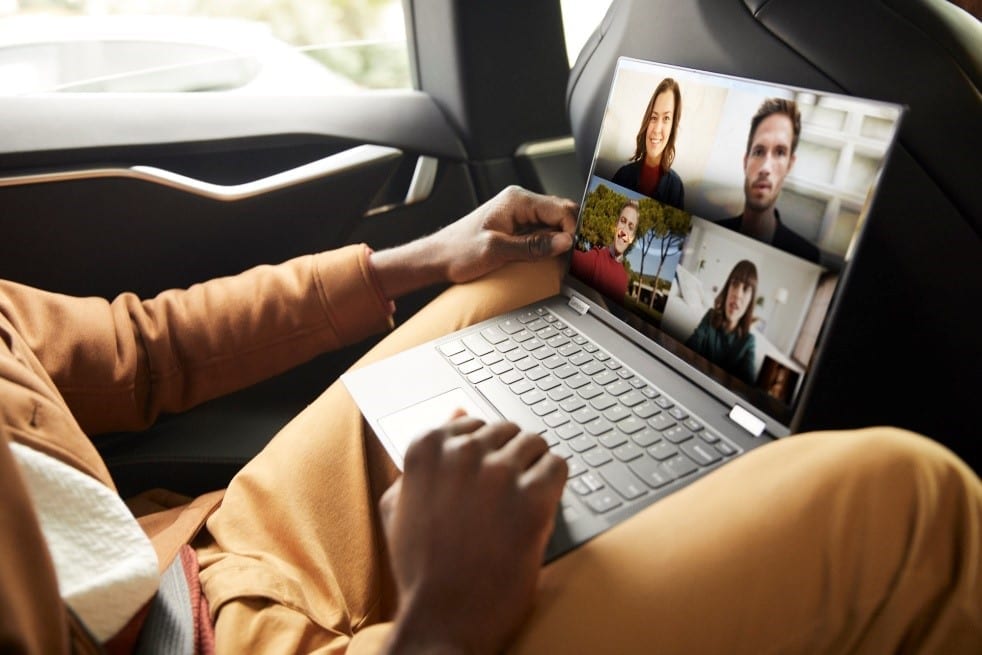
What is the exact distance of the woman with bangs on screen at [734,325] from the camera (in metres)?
0.63

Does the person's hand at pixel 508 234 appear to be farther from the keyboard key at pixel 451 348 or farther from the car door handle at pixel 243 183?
the car door handle at pixel 243 183

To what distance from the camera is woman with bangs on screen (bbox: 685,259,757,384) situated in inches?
24.9

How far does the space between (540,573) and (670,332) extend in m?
0.31

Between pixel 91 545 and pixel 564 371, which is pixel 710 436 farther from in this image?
pixel 91 545

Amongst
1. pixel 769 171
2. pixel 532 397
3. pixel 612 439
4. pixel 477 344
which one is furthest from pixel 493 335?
pixel 769 171

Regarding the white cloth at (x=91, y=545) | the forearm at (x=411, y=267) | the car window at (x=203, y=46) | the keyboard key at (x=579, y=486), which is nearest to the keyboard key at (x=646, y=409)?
the keyboard key at (x=579, y=486)

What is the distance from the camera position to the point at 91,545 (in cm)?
55

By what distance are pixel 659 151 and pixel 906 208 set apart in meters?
0.24

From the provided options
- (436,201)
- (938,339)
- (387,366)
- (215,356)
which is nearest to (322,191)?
(436,201)

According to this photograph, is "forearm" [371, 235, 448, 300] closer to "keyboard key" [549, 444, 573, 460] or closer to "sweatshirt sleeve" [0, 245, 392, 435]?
"sweatshirt sleeve" [0, 245, 392, 435]

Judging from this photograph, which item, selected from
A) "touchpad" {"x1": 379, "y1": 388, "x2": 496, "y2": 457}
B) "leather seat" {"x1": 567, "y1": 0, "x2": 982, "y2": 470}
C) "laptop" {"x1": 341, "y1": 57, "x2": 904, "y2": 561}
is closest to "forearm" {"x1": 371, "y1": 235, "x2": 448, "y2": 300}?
"laptop" {"x1": 341, "y1": 57, "x2": 904, "y2": 561}

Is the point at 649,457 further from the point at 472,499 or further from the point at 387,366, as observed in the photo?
the point at 387,366

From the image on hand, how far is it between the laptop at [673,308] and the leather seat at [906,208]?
43 mm

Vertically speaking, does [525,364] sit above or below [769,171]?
below
